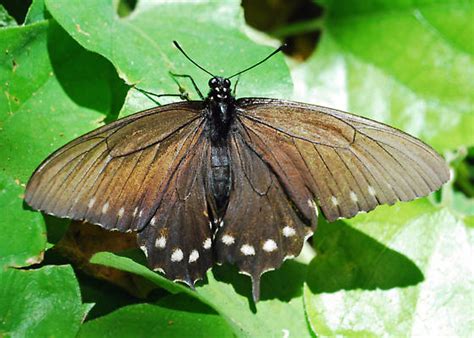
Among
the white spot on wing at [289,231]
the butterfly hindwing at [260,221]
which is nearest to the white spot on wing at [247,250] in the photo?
the butterfly hindwing at [260,221]

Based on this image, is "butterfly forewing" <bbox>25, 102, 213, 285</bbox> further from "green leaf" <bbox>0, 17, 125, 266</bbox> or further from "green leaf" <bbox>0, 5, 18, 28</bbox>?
"green leaf" <bbox>0, 5, 18, 28</bbox>

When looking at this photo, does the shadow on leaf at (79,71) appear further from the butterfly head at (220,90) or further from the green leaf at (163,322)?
the green leaf at (163,322)

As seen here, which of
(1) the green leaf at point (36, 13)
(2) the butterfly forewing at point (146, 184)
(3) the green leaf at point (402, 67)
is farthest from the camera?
(3) the green leaf at point (402, 67)

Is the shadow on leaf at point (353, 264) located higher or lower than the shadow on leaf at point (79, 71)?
lower

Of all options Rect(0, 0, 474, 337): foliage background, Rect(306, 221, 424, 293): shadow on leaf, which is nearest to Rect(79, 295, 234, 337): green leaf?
Rect(0, 0, 474, 337): foliage background

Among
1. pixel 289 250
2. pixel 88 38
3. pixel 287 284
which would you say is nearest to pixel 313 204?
pixel 289 250

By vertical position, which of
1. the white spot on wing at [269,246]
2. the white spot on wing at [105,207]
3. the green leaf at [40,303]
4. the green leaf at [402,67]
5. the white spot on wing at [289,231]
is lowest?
the green leaf at [40,303]

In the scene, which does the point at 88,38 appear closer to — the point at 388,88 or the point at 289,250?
the point at 289,250
